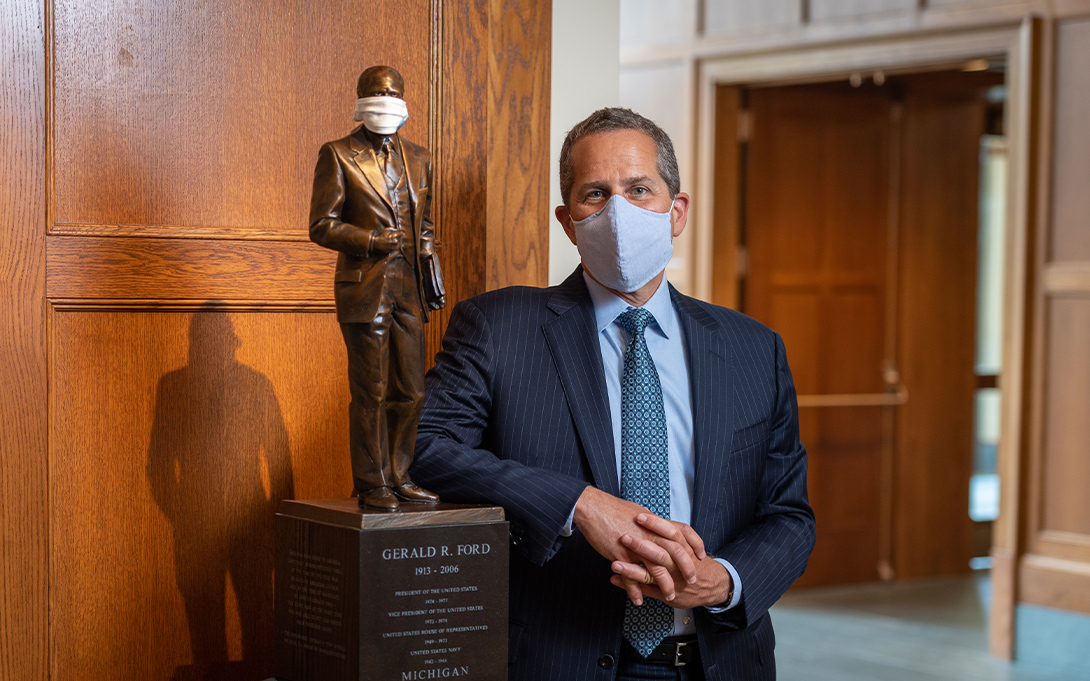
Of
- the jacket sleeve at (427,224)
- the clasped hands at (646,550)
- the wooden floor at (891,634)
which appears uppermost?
the jacket sleeve at (427,224)

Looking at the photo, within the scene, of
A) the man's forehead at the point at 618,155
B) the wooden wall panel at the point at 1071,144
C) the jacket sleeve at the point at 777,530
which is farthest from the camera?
the wooden wall panel at the point at 1071,144

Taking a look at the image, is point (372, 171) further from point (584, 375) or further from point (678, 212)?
point (678, 212)

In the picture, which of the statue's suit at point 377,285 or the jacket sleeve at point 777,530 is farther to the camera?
the jacket sleeve at point 777,530

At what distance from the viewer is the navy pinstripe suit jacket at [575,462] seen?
1.62 m

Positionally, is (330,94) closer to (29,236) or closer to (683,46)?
(29,236)

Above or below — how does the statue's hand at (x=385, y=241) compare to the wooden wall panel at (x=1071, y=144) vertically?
below

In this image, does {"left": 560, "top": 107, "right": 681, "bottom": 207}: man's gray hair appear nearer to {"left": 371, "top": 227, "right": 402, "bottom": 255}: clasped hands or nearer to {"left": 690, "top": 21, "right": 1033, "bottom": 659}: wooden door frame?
{"left": 371, "top": 227, "right": 402, "bottom": 255}: clasped hands

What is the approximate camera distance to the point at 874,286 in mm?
5664

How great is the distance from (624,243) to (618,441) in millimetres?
331

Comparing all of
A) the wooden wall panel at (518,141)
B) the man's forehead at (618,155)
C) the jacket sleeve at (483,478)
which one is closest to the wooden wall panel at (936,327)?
the wooden wall panel at (518,141)

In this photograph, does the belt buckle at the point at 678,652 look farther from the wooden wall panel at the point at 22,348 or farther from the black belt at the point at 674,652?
the wooden wall panel at the point at 22,348

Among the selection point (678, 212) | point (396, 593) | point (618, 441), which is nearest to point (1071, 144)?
point (678, 212)

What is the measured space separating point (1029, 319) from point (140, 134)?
12.2 ft

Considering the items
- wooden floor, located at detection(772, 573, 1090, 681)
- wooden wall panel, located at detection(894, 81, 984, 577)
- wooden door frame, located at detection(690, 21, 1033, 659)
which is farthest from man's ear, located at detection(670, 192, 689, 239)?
wooden wall panel, located at detection(894, 81, 984, 577)
